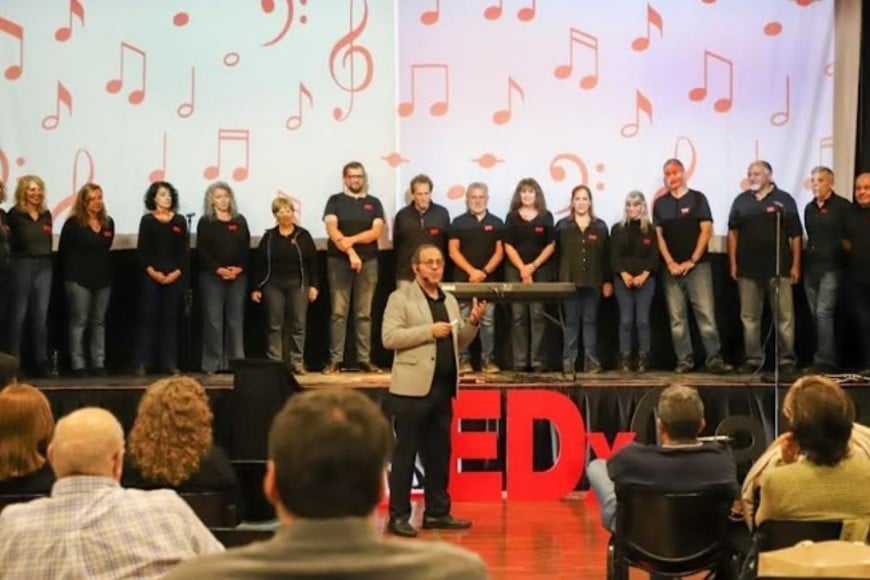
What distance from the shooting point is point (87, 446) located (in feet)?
8.06

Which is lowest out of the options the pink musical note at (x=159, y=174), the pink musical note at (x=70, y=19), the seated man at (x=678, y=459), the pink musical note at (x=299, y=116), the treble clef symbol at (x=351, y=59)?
the seated man at (x=678, y=459)

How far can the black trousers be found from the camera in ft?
19.4

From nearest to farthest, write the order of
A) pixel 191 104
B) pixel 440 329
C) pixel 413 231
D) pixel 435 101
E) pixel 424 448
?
pixel 440 329 < pixel 424 448 < pixel 413 231 < pixel 191 104 < pixel 435 101

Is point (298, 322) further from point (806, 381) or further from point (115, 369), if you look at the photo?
point (806, 381)

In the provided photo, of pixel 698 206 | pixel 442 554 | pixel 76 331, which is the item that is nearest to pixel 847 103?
pixel 698 206

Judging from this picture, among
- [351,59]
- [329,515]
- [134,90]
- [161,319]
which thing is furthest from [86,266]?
[329,515]

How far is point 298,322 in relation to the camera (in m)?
8.21

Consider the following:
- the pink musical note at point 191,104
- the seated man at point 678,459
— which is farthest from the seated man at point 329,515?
the pink musical note at point 191,104

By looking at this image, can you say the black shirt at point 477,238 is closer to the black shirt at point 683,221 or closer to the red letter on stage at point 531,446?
the black shirt at point 683,221

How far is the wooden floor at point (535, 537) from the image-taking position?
5.22 metres

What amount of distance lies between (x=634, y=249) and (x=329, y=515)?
7036 millimetres

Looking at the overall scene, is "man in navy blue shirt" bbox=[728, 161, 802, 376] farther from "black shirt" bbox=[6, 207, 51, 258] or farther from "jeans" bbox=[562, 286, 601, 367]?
"black shirt" bbox=[6, 207, 51, 258]

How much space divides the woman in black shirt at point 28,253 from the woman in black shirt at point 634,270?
4016 millimetres

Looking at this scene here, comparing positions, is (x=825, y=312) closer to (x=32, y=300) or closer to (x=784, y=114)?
(x=784, y=114)
